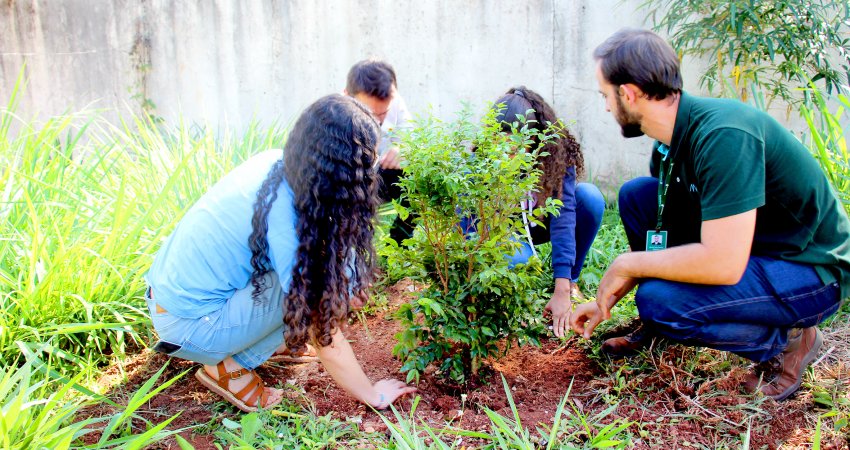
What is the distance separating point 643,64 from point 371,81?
174cm

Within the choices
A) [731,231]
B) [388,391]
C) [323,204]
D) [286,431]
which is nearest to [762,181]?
[731,231]

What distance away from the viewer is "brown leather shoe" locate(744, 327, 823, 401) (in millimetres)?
2203

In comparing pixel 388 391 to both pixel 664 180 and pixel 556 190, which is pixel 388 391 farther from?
pixel 664 180

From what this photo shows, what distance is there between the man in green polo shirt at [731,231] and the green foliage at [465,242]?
32cm

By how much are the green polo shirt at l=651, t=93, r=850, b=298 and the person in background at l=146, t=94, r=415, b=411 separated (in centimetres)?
97

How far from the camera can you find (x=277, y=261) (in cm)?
192

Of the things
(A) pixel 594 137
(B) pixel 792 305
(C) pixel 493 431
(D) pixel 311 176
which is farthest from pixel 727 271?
(A) pixel 594 137

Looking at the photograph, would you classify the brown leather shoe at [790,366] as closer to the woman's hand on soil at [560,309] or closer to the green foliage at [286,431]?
the woman's hand on soil at [560,309]

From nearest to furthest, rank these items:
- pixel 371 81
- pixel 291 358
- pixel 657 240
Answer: pixel 657 240 < pixel 291 358 < pixel 371 81

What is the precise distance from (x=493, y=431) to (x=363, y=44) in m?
3.80

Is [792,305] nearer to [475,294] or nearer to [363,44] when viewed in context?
[475,294]

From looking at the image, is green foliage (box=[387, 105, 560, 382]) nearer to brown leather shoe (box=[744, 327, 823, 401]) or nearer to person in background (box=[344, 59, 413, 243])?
brown leather shoe (box=[744, 327, 823, 401])

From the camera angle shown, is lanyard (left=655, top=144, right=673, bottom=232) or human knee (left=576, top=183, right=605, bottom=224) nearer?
lanyard (left=655, top=144, right=673, bottom=232)

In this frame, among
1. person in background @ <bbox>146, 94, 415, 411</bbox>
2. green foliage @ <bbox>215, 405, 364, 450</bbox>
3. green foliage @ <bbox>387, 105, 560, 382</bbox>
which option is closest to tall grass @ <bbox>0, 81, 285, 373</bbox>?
person in background @ <bbox>146, 94, 415, 411</bbox>
